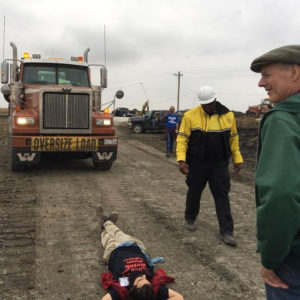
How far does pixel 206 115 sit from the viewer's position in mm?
4832

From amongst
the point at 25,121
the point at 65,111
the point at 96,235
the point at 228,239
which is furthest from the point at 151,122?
the point at 228,239

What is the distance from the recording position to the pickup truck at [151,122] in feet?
85.5

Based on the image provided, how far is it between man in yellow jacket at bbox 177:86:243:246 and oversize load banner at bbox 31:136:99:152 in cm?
441

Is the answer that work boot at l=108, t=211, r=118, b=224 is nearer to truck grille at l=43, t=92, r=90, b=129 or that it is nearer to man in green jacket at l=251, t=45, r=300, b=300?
man in green jacket at l=251, t=45, r=300, b=300

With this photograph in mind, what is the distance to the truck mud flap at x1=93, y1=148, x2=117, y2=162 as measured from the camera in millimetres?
9172

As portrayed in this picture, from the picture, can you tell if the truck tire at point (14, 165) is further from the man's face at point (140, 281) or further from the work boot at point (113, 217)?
the man's face at point (140, 281)

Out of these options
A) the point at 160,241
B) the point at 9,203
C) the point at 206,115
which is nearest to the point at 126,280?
the point at 160,241

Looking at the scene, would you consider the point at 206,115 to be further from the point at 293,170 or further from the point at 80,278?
the point at 293,170

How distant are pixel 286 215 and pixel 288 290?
0.41 m

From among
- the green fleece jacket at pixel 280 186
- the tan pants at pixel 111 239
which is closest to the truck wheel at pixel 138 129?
the tan pants at pixel 111 239

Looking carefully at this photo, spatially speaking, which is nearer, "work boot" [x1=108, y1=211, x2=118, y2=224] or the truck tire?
"work boot" [x1=108, y1=211, x2=118, y2=224]

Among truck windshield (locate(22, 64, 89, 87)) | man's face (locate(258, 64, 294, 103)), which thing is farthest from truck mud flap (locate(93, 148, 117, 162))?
man's face (locate(258, 64, 294, 103))

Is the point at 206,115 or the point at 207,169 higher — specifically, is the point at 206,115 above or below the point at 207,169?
above

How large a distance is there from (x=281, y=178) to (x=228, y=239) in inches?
131
